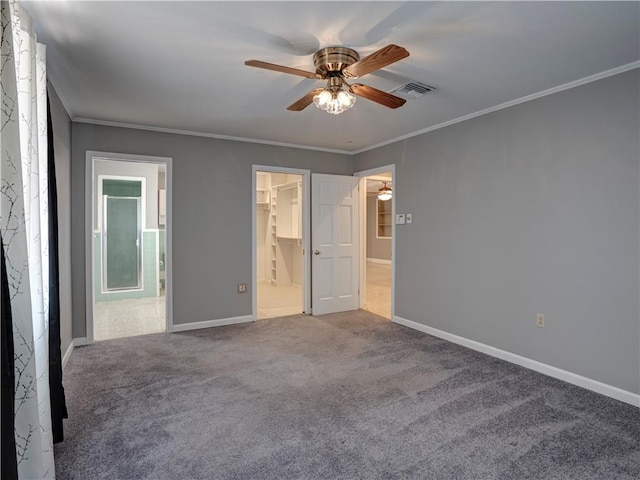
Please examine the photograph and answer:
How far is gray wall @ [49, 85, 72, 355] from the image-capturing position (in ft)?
10.7

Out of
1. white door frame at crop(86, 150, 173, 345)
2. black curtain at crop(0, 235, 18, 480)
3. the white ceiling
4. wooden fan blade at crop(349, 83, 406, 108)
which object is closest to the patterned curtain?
black curtain at crop(0, 235, 18, 480)

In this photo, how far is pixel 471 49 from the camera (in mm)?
2479

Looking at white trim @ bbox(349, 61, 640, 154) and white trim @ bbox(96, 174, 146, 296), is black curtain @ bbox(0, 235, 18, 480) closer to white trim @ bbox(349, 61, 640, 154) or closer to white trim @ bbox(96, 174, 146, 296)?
white trim @ bbox(349, 61, 640, 154)

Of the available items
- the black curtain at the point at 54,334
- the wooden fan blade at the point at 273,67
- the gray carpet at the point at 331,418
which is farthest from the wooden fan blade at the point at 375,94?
the gray carpet at the point at 331,418

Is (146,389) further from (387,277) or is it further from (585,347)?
(387,277)

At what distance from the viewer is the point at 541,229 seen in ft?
10.8

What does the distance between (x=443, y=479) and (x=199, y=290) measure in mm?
3470

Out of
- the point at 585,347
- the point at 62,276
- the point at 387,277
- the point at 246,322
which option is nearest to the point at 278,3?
the point at 62,276

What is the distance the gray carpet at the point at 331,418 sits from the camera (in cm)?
202

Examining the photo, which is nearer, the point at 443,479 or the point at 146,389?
the point at 443,479

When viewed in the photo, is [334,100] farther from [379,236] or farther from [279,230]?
[379,236]

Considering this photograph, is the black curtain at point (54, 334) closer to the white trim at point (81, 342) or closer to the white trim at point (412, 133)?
the white trim at point (412, 133)

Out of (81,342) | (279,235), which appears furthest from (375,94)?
(279,235)

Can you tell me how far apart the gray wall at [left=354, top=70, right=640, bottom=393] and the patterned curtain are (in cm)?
354
